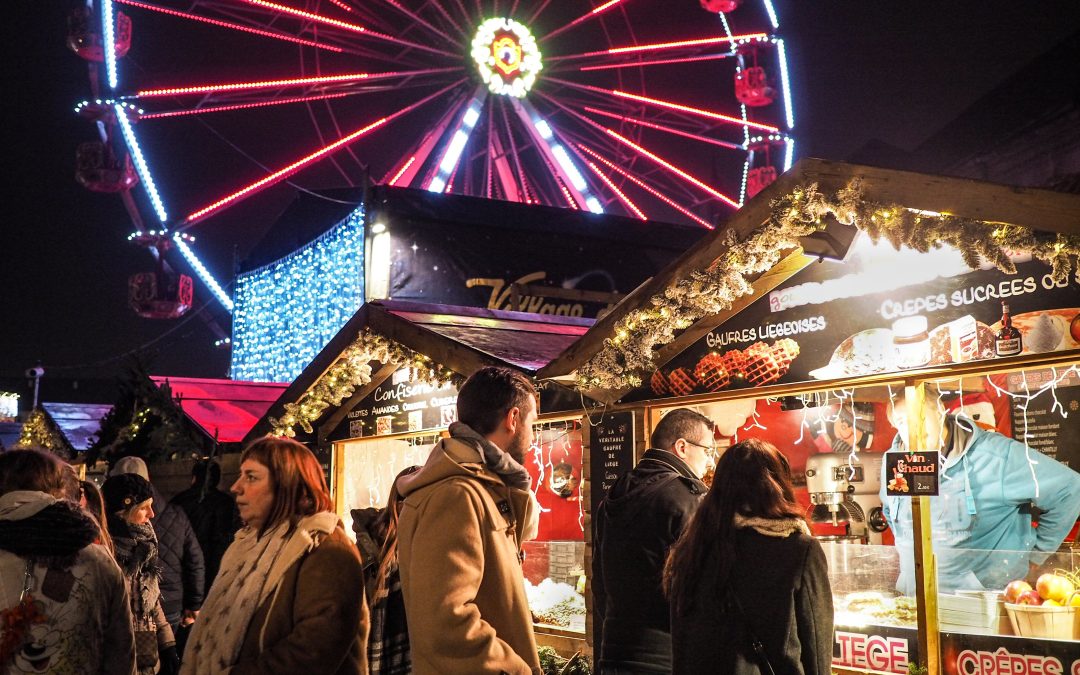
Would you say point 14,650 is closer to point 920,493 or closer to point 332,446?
point 920,493

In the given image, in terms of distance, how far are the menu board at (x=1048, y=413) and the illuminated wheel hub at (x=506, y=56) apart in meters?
11.3

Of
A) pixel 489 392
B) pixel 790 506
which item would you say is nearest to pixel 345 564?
pixel 489 392

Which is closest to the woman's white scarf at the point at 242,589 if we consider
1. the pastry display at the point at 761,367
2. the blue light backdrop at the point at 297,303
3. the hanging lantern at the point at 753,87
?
the pastry display at the point at 761,367

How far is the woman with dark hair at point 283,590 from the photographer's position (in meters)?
3.15

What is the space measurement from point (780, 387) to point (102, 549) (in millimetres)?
3862

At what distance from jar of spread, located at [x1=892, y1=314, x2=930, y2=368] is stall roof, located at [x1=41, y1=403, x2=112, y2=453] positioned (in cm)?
1432

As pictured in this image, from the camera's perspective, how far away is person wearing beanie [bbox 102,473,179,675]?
566 cm

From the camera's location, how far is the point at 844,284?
566 centimetres

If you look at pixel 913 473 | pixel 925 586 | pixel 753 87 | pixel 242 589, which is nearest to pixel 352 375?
pixel 913 473

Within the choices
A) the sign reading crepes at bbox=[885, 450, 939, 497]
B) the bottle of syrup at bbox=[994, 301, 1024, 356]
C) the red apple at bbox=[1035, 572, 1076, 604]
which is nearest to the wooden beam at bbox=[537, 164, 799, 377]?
the bottle of syrup at bbox=[994, 301, 1024, 356]

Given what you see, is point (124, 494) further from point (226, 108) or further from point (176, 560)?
point (226, 108)

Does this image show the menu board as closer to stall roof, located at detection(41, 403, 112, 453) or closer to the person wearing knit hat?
the person wearing knit hat

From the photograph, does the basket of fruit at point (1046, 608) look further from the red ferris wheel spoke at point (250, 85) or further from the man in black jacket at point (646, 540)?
the red ferris wheel spoke at point (250, 85)

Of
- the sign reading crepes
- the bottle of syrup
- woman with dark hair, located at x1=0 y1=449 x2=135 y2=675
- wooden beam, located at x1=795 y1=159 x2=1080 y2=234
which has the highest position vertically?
wooden beam, located at x1=795 y1=159 x2=1080 y2=234
